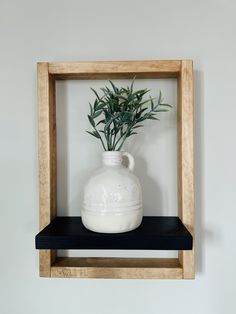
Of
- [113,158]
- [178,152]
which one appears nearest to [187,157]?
[178,152]

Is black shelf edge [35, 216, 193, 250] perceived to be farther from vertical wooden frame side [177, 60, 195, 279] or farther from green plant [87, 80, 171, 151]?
green plant [87, 80, 171, 151]

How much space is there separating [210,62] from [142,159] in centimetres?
31

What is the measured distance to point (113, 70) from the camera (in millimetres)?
698

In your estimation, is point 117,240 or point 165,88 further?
point 165,88

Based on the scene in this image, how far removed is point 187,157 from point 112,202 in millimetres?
214

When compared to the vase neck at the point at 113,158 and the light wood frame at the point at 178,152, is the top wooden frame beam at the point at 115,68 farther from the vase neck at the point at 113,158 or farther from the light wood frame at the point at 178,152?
the vase neck at the point at 113,158

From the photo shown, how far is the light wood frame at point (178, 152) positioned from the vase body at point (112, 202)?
121 millimetres

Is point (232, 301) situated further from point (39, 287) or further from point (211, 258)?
point (39, 287)

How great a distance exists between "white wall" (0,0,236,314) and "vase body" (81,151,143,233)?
0.64 ft

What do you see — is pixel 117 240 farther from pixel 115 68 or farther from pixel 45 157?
pixel 115 68

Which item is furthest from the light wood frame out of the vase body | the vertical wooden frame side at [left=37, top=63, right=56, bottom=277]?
the vase body

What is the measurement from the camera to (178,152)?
73 centimetres

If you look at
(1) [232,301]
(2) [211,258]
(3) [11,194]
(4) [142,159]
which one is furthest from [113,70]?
(1) [232,301]

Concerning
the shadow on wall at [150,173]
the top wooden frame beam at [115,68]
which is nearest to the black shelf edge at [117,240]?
the shadow on wall at [150,173]
